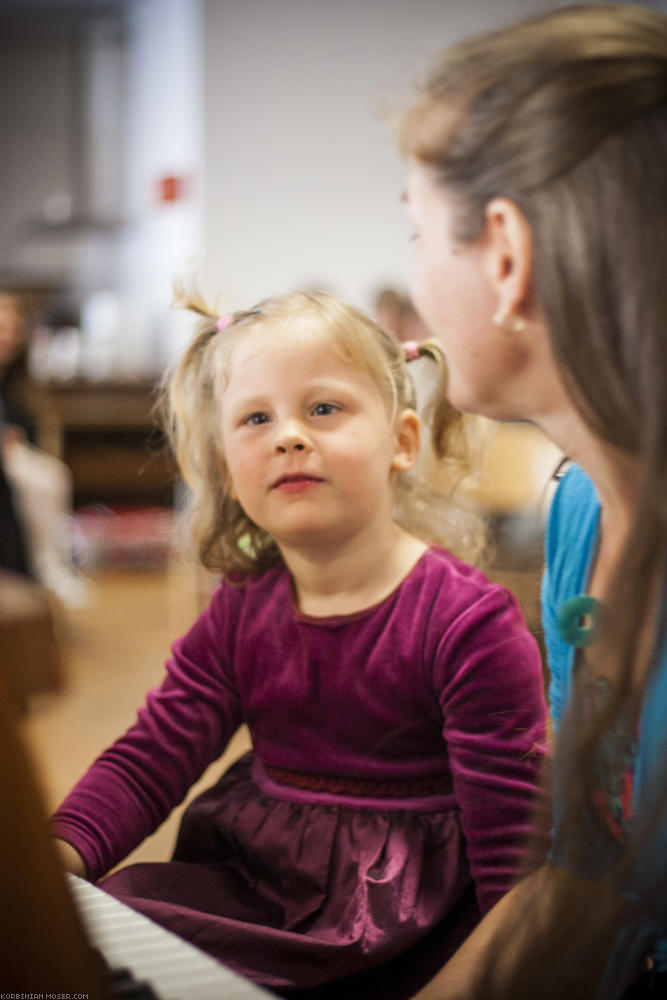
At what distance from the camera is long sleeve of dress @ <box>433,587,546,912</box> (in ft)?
2.44

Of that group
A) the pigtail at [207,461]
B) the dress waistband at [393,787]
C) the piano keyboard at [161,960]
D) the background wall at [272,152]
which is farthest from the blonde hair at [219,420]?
the background wall at [272,152]

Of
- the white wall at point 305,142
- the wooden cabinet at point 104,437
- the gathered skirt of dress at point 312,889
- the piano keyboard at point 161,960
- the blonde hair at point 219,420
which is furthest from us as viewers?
the wooden cabinet at point 104,437

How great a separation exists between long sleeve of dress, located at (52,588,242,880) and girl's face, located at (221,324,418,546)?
0.50ft

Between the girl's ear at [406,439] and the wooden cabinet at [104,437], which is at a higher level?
the girl's ear at [406,439]

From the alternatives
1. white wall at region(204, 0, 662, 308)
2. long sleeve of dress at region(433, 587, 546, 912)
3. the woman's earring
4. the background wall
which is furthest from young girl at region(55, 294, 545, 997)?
white wall at region(204, 0, 662, 308)

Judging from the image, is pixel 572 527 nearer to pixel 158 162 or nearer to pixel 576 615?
pixel 576 615

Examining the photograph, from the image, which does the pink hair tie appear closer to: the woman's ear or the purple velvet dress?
the purple velvet dress

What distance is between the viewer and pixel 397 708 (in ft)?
2.68

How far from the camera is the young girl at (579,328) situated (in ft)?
1.67

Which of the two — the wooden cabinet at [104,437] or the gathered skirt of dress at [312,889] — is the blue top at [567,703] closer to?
the gathered skirt of dress at [312,889]

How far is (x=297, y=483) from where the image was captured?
31.4 inches

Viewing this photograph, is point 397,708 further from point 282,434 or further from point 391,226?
point 391,226

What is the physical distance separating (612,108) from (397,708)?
480 millimetres

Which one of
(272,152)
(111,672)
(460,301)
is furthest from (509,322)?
(272,152)
